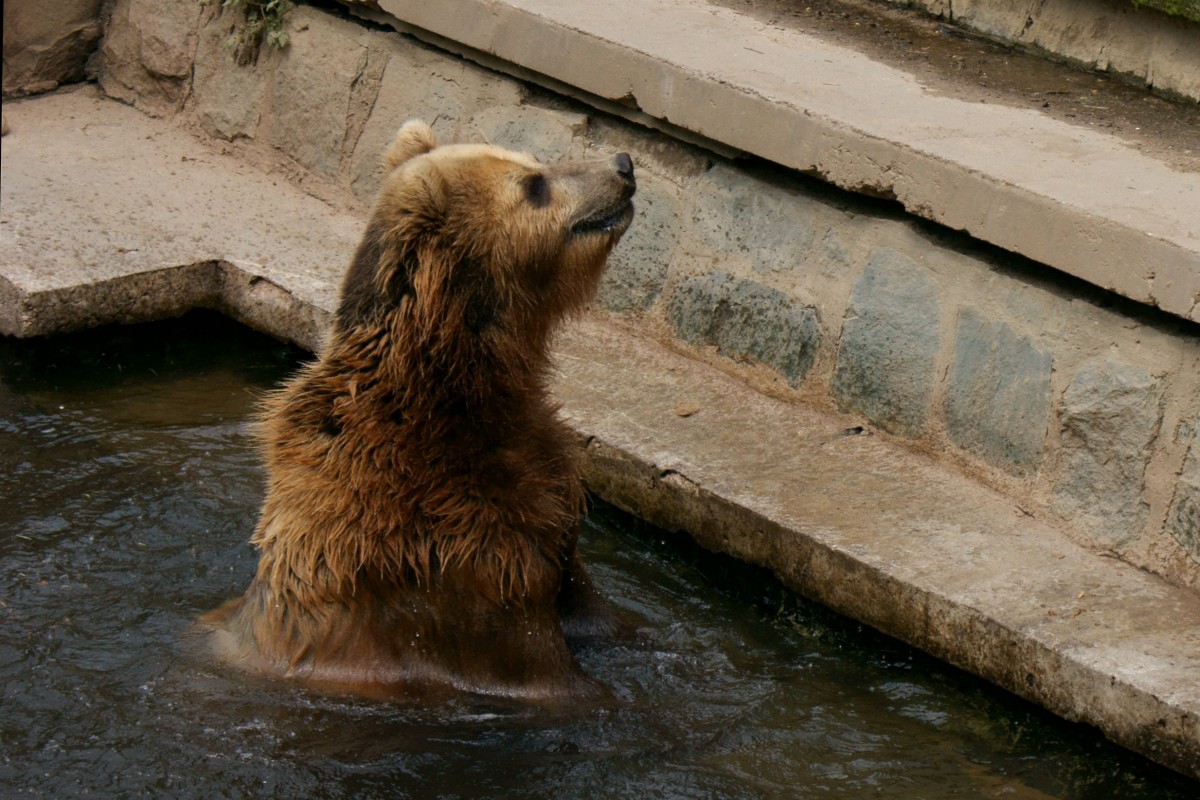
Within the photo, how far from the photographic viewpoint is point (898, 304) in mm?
5469

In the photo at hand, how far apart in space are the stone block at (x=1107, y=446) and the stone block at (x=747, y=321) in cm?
113

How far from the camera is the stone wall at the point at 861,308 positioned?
4.82 meters

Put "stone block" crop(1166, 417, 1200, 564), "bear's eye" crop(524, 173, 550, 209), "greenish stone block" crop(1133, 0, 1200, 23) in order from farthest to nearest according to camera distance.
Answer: "greenish stone block" crop(1133, 0, 1200, 23), "stone block" crop(1166, 417, 1200, 564), "bear's eye" crop(524, 173, 550, 209)

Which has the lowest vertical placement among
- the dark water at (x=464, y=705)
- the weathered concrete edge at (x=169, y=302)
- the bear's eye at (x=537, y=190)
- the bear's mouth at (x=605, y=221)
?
the dark water at (x=464, y=705)

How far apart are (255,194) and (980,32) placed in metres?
3.55

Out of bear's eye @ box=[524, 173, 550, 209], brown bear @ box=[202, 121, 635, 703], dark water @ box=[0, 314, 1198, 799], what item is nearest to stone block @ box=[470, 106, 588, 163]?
dark water @ box=[0, 314, 1198, 799]

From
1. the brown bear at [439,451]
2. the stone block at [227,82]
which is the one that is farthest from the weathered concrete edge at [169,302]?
the brown bear at [439,451]

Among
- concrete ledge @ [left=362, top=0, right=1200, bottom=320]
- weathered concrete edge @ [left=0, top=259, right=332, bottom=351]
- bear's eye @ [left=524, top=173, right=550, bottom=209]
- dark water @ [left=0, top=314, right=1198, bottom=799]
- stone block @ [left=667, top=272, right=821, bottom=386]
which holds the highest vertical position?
concrete ledge @ [left=362, top=0, right=1200, bottom=320]

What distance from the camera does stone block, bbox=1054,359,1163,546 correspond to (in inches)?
189

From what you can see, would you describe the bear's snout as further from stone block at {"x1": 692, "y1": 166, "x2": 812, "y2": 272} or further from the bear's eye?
stone block at {"x1": 692, "y1": 166, "x2": 812, "y2": 272}

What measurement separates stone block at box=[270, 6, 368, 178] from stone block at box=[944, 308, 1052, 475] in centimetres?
347

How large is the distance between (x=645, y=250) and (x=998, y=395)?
5.71 ft

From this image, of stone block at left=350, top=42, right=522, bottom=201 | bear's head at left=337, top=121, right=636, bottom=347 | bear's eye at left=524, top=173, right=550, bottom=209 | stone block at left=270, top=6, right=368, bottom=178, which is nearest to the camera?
bear's head at left=337, top=121, right=636, bottom=347

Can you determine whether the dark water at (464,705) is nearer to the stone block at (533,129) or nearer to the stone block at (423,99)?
the stone block at (533,129)
